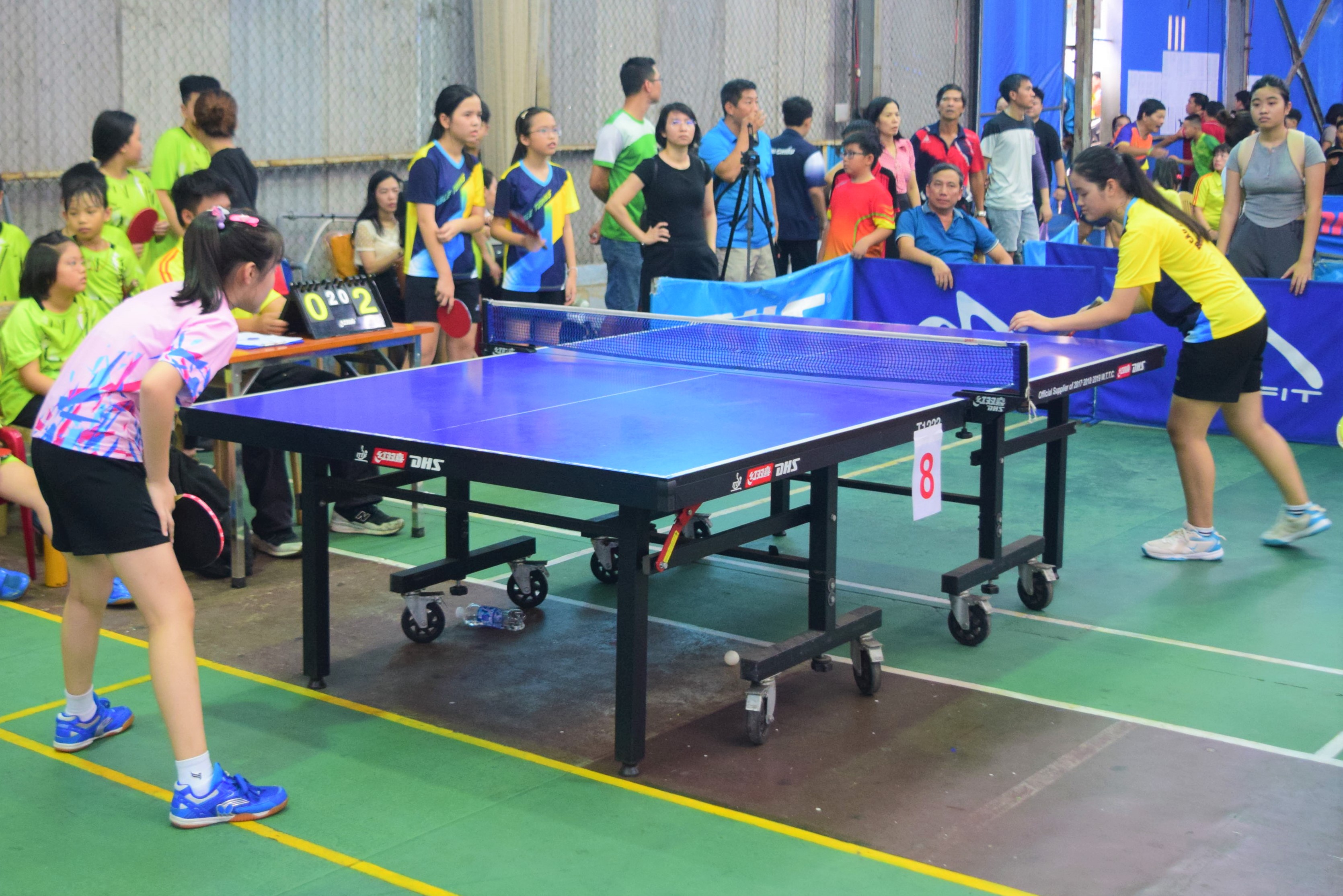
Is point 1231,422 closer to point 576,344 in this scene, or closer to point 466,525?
point 576,344

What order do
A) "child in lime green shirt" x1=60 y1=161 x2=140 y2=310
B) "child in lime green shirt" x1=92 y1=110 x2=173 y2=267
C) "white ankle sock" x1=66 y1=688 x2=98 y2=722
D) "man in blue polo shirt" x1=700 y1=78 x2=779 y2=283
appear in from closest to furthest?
"white ankle sock" x1=66 y1=688 x2=98 y2=722
"child in lime green shirt" x1=60 y1=161 x2=140 y2=310
"child in lime green shirt" x1=92 y1=110 x2=173 y2=267
"man in blue polo shirt" x1=700 y1=78 x2=779 y2=283

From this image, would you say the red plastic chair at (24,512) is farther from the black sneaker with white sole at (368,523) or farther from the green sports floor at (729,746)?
the black sneaker with white sole at (368,523)

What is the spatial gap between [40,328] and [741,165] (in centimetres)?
500

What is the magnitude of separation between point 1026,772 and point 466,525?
2.21 metres

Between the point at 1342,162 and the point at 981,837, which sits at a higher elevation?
the point at 1342,162

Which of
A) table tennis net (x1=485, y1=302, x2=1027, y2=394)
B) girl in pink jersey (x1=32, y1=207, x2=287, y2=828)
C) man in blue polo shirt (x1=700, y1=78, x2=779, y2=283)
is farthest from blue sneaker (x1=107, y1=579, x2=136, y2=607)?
man in blue polo shirt (x1=700, y1=78, x2=779, y2=283)

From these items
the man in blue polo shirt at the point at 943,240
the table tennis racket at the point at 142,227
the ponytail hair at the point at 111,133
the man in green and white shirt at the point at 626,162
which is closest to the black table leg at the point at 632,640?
the table tennis racket at the point at 142,227

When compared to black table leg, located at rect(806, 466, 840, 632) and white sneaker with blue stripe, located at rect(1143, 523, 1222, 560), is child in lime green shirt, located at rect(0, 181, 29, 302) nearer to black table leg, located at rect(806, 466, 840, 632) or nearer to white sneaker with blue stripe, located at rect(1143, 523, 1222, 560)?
black table leg, located at rect(806, 466, 840, 632)

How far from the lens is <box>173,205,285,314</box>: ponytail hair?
12.0 feet

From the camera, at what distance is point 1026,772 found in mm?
4125

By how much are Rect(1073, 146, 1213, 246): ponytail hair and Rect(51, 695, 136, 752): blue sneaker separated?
13.7 feet

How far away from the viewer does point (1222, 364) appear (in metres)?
6.06

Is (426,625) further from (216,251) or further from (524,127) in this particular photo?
(524,127)

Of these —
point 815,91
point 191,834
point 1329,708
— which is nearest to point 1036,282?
point 1329,708
